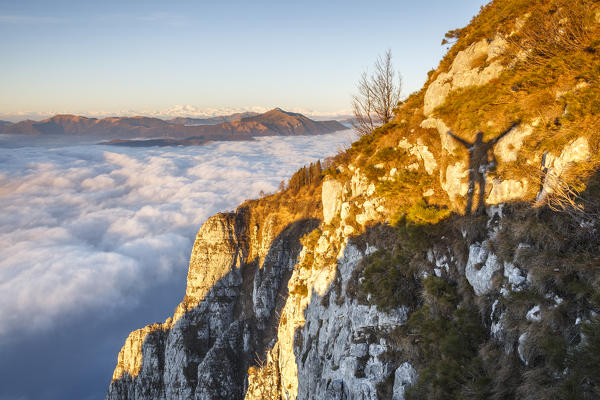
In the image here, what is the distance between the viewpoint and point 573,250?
9.22 meters

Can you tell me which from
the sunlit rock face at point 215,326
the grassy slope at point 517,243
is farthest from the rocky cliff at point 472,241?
the sunlit rock face at point 215,326

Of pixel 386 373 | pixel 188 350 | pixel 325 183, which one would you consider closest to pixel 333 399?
pixel 386 373

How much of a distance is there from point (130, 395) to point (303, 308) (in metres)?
65.1

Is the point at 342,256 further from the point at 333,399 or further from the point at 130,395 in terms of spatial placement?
the point at 130,395

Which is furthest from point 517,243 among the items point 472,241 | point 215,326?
point 215,326

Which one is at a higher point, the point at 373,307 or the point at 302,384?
the point at 373,307

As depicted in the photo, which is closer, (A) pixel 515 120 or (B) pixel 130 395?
(A) pixel 515 120

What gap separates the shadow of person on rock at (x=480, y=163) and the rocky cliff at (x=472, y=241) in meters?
0.06

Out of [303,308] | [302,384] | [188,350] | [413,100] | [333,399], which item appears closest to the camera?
[333,399]

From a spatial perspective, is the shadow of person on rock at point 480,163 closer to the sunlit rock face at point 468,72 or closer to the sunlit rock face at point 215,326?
the sunlit rock face at point 468,72

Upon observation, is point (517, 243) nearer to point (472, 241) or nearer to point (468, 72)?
point (472, 241)

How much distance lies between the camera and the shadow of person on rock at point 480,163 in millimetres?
13711

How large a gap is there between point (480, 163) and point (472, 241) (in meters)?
4.10

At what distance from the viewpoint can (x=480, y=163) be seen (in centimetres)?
1444
